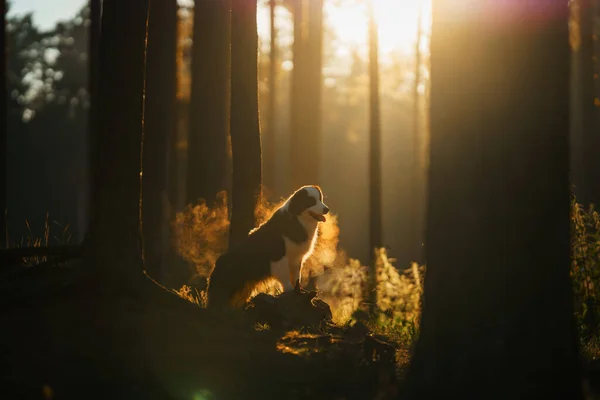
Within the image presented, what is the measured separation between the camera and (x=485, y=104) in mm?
5602

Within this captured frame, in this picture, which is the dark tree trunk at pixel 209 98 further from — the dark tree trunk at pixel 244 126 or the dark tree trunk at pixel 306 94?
the dark tree trunk at pixel 244 126

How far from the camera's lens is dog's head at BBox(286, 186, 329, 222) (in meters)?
10.5

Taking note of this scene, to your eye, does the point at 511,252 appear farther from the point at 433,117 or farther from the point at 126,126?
the point at 126,126

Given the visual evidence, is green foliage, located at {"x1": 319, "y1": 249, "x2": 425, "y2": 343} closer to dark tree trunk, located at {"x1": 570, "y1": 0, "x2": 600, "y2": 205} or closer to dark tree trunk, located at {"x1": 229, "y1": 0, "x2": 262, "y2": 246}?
dark tree trunk, located at {"x1": 229, "y1": 0, "x2": 262, "y2": 246}

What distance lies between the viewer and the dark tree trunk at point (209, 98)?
58.8 ft

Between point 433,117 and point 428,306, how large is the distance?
1509 millimetres

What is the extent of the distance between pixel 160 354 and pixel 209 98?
11.7m

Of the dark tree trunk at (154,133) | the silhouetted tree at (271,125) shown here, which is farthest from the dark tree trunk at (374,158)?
the dark tree trunk at (154,133)

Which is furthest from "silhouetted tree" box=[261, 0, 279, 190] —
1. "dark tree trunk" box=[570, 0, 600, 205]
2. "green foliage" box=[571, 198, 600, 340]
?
"green foliage" box=[571, 198, 600, 340]

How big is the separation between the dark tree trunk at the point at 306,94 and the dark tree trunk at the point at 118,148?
44.7 ft

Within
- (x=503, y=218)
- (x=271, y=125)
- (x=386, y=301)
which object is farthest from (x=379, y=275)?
(x=271, y=125)

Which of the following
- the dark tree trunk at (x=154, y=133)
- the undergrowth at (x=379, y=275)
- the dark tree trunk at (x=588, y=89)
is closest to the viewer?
the undergrowth at (x=379, y=275)

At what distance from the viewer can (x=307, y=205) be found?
10594 mm

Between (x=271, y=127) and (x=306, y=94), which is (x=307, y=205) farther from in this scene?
(x=271, y=127)
